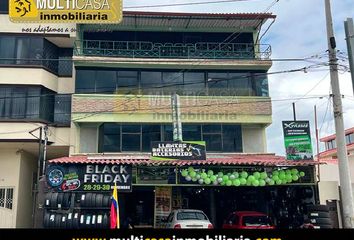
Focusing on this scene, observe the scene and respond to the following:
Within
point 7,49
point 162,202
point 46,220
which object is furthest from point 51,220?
point 7,49

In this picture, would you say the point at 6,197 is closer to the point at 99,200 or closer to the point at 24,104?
the point at 24,104

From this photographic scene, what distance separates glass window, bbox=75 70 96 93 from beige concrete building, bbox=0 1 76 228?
5.26 feet

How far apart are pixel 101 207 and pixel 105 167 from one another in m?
2.02

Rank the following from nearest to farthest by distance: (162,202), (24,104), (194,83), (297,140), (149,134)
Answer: (297,140), (162,202), (24,104), (149,134), (194,83)

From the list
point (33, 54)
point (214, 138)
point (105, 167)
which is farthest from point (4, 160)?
point (214, 138)

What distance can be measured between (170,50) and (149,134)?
5927mm

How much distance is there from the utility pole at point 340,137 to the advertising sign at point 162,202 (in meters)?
10.9

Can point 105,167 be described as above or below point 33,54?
below

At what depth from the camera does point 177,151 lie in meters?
20.1

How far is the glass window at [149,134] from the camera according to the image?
81.2 ft

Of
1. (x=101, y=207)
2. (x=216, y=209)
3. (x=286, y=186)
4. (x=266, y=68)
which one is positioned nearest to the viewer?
→ (x=101, y=207)

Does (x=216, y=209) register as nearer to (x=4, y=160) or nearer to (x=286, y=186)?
(x=286, y=186)

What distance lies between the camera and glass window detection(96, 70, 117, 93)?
24.9 metres

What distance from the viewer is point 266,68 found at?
25.9m
